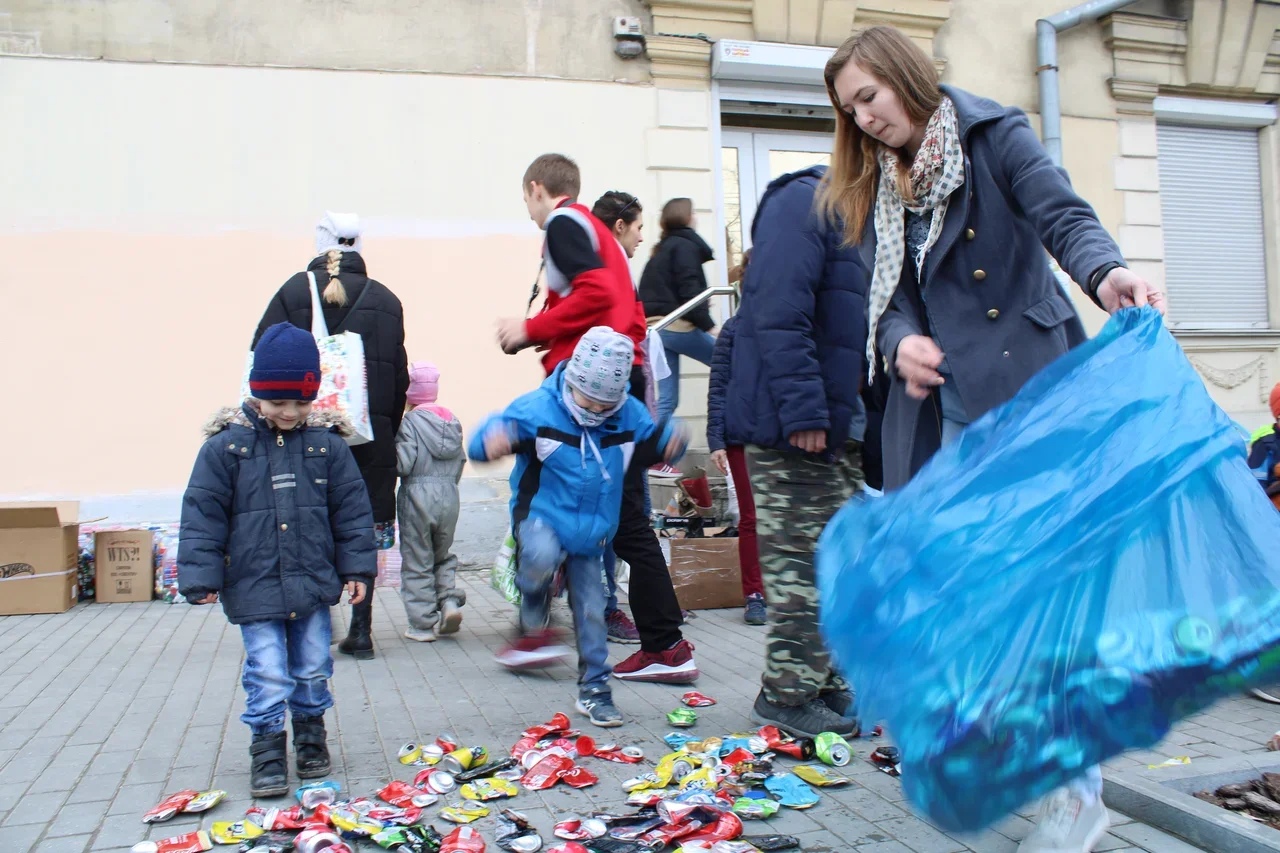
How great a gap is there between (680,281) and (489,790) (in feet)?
17.1

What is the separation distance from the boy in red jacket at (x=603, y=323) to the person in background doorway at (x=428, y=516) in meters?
1.32

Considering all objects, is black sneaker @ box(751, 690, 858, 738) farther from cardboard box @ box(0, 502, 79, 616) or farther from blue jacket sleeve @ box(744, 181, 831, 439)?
cardboard box @ box(0, 502, 79, 616)

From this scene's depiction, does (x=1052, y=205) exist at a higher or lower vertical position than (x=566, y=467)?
higher

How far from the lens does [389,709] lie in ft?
14.5

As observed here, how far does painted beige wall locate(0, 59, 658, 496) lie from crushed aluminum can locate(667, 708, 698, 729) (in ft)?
15.2

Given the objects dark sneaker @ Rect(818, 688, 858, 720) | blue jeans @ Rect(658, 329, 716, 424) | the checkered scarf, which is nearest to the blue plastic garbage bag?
the checkered scarf

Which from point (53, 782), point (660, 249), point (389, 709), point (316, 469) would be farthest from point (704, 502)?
point (53, 782)

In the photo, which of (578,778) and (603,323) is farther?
(603,323)

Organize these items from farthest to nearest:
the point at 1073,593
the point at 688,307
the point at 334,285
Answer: the point at 688,307 < the point at 334,285 < the point at 1073,593

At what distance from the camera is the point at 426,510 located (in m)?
5.73

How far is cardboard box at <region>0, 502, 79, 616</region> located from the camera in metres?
6.76

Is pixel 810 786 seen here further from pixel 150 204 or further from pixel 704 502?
pixel 150 204

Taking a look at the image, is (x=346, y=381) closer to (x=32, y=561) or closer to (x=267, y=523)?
(x=267, y=523)

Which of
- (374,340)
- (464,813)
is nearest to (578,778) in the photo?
(464,813)
